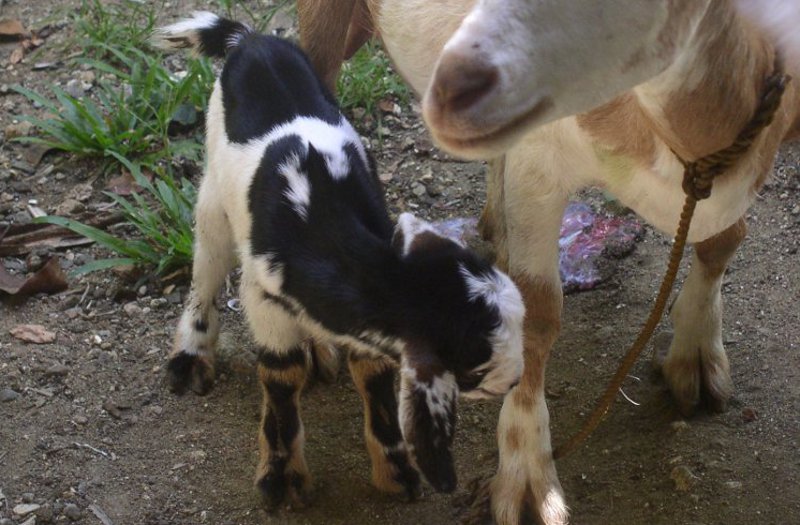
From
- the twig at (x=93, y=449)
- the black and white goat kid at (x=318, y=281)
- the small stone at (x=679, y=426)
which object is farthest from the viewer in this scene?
the small stone at (x=679, y=426)

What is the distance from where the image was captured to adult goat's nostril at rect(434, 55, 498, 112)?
2.27 metres

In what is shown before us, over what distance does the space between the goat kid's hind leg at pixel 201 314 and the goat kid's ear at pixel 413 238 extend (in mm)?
1113

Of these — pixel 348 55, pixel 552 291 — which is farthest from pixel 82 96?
pixel 552 291

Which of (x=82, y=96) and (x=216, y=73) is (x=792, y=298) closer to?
(x=216, y=73)

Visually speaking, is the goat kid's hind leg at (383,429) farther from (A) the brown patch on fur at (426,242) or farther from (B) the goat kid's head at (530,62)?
(B) the goat kid's head at (530,62)

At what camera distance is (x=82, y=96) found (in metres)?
5.33


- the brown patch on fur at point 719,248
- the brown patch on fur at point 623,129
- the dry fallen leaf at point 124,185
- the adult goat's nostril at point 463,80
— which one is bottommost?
the dry fallen leaf at point 124,185

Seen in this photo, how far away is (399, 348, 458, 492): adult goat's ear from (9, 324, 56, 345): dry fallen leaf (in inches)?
72.5

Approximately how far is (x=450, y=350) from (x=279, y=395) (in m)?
0.83

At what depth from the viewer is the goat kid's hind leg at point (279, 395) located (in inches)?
134

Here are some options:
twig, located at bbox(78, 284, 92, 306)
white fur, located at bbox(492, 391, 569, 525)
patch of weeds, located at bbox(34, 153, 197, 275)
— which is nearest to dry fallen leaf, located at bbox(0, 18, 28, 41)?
patch of weeds, located at bbox(34, 153, 197, 275)

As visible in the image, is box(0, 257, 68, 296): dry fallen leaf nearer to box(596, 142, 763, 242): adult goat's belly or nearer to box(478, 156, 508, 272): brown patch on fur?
box(478, 156, 508, 272): brown patch on fur

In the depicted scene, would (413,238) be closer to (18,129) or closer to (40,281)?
(40,281)

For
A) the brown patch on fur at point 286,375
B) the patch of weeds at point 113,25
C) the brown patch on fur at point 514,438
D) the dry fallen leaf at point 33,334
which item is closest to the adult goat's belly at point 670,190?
the brown patch on fur at point 514,438
